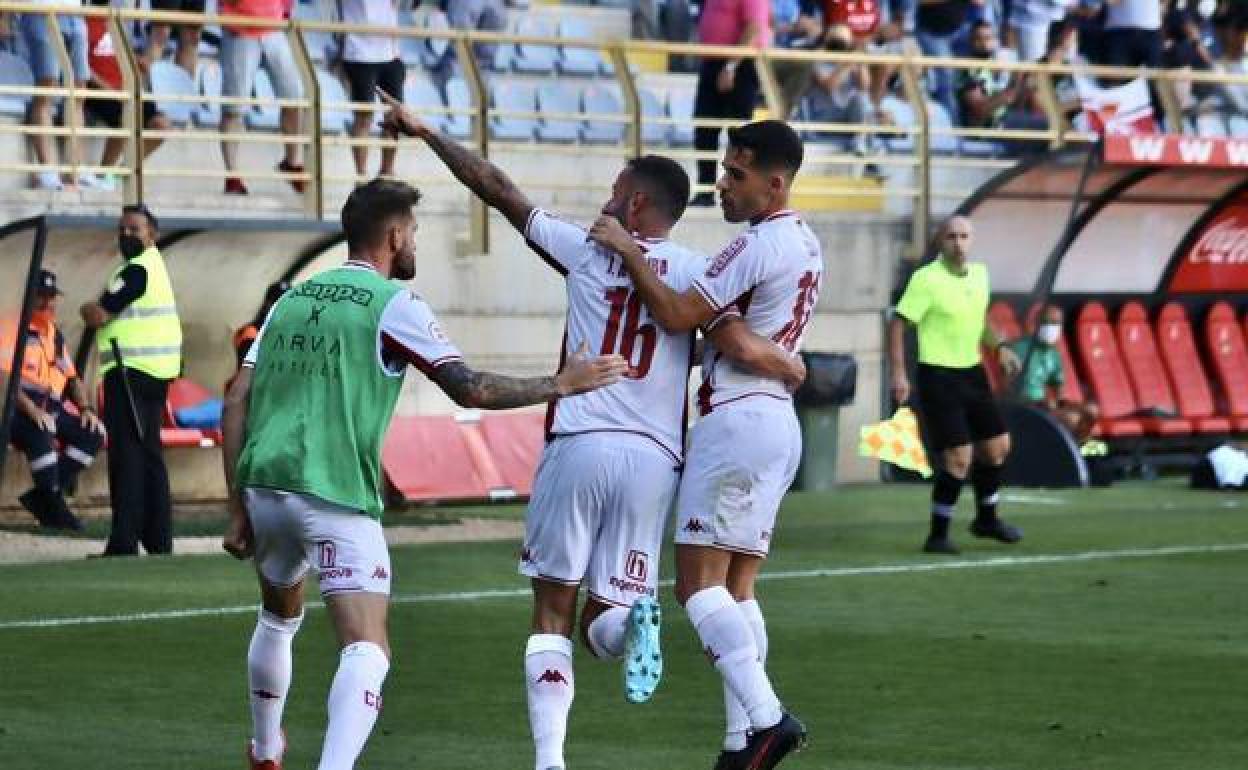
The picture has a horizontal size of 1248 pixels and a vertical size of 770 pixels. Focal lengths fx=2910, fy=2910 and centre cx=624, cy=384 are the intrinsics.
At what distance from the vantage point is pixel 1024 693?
11578mm

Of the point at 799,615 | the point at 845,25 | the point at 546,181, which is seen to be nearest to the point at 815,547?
the point at 799,615

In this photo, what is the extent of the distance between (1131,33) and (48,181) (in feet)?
43.9

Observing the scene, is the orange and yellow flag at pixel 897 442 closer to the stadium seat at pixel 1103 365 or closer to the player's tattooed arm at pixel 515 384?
the stadium seat at pixel 1103 365

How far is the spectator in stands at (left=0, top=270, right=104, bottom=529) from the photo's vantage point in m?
19.2

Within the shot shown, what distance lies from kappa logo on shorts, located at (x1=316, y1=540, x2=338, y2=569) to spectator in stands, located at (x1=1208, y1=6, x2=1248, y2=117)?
969 inches

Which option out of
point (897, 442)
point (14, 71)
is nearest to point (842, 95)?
point (897, 442)

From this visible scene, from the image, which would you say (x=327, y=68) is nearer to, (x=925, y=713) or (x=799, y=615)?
(x=799, y=615)

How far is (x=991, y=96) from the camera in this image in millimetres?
28938

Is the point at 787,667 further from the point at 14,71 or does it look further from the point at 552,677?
the point at 14,71

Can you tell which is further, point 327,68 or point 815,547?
point 327,68

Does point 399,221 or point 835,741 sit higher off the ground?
point 399,221

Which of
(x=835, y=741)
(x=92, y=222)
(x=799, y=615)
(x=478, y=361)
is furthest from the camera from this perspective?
(x=478, y=361)

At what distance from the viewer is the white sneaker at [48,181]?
841 inches

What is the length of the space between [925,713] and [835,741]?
Result: 77cm
